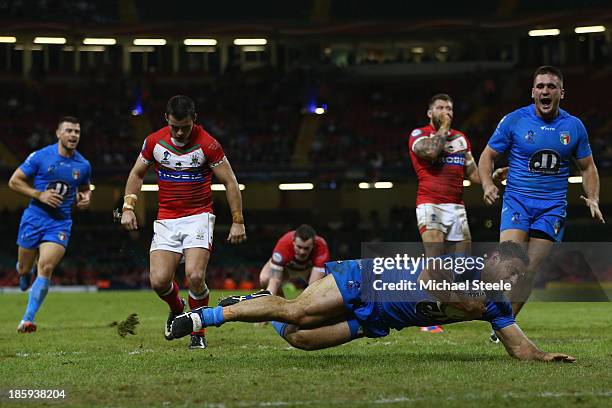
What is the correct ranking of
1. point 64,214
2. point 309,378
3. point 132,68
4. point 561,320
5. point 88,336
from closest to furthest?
point 309,378 → point 88,336 → point 64,214 → point 561,320 → point 132,68

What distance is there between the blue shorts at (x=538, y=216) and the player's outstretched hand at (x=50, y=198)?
651 centimetres

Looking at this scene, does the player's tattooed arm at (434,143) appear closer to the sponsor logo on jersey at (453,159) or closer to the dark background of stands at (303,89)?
the sponsor logo on jersey at (453,159)

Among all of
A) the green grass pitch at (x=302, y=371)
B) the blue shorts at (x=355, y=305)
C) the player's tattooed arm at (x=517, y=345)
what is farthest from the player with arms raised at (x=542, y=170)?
the blue shorts at (x=355, y=305)

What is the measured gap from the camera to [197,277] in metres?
10.3

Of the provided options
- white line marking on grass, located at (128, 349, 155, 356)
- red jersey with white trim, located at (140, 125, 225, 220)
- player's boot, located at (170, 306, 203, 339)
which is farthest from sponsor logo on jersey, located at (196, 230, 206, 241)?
player's boot, located at (170, 306, 203, 339)

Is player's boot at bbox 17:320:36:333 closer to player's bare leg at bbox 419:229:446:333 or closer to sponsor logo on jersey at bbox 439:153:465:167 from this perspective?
player's bare leg at bbox 419:229:446:333

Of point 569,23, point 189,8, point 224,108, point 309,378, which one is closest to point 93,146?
point 224,108

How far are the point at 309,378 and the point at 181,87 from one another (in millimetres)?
41176

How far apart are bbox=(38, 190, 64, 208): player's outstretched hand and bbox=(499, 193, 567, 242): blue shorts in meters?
6.51

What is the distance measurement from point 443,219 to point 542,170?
90.2 inches

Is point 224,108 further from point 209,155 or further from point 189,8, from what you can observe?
point 209,155

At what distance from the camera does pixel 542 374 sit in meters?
7.47

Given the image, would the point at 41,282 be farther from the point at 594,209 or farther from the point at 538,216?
the point at 594,209

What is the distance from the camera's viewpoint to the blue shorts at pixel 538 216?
10.2 metres
